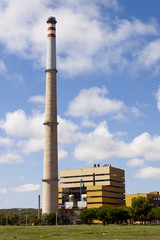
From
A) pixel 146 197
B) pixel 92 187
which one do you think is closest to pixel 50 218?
pixel 92 187

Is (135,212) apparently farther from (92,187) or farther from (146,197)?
(146,197)

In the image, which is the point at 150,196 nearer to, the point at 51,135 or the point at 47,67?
the point at 51,135

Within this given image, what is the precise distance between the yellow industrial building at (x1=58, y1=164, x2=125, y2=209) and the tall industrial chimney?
29.5 metres

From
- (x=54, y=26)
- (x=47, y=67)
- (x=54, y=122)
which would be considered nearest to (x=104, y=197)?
(x=54, y=122)

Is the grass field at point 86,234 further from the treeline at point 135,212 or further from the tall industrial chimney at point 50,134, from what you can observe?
the tall industrial chimney at point 50,134

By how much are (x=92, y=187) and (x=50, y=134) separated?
41.2 metres

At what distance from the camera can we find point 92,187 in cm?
15075

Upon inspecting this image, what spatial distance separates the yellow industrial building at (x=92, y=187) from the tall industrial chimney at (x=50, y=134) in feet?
96.8

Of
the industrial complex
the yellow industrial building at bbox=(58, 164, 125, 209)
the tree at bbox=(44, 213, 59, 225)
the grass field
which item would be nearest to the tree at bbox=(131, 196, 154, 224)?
the tree at bbox=(44, 213, 59, 225)

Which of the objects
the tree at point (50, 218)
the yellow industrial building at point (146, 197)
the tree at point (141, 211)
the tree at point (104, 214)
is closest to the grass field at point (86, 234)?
the tree at point (141, 211)

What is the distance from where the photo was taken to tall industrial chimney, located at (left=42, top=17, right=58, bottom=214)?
119 metres

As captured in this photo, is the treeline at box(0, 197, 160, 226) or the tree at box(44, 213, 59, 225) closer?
the treeline at box(0, 197, 160, 226)

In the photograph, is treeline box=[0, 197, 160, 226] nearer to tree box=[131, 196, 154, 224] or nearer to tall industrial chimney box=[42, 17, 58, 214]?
tree box=[131, 196, 154, 224]

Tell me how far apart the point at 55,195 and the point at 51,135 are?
2073cm
